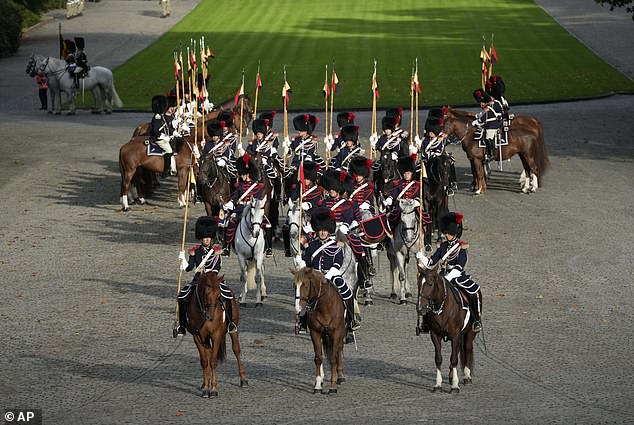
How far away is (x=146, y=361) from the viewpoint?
746 inches

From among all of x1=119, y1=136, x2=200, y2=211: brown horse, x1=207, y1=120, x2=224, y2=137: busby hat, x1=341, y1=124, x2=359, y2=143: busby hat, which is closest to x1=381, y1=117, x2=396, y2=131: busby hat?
x1=341, y1=124, x2=359, y2=143: busby hat

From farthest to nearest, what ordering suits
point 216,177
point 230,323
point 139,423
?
point 216,177 → point 230,323 → point 139,423

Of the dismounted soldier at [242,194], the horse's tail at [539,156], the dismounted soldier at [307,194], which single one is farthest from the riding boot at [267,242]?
the horse's tail at [539,156]

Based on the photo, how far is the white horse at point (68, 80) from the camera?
46.6 m

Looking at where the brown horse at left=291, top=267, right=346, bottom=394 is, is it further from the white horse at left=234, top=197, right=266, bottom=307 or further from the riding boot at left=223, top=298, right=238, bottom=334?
the white horse at left=234, top=197, right=266, bottom=307

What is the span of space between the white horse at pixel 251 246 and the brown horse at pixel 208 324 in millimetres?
4587

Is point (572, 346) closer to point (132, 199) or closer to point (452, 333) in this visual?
point (452, 333)

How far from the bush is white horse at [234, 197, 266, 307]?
41372 mm

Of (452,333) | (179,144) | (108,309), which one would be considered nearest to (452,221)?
(452,333)

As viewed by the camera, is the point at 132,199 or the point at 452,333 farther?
the point at 132,199

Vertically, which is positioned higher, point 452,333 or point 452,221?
point 452,221

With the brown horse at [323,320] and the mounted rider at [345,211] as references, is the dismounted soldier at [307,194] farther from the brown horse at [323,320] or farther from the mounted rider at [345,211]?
the brown horse at [323,320]

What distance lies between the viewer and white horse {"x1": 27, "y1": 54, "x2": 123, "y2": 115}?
46625 millimetres

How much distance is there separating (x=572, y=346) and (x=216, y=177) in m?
10.3
